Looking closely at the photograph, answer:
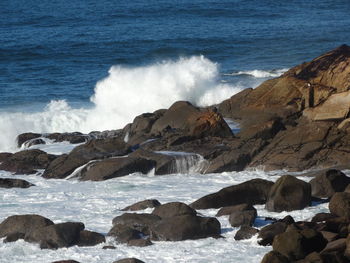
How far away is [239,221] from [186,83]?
15.4 m

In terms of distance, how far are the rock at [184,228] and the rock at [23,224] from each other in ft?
7.04

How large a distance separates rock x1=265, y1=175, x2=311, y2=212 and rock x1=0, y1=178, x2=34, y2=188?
658cm

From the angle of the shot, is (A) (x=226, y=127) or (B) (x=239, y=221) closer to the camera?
(B) (x=239, y=221)

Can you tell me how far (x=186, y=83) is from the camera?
1299 inches

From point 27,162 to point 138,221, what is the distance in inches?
302

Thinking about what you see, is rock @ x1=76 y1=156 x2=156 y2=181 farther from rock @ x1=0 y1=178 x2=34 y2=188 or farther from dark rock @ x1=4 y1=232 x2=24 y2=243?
dark rock @ x1=4 y1=232 x2=24 y2=243

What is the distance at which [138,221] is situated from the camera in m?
18.1

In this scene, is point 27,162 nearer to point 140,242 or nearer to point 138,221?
point 138,221

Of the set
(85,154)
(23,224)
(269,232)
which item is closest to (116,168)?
(85,154)

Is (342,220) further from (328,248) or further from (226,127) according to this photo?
(226,127)

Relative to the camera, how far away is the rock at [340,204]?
57.8 feet

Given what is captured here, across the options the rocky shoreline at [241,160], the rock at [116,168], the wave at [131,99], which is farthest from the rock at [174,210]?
the wave at [131,99]

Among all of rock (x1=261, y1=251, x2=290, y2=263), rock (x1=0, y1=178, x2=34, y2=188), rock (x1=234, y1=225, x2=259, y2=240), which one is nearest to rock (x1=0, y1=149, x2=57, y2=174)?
rock (x1=0, y1=178, x2=34, y2=188)

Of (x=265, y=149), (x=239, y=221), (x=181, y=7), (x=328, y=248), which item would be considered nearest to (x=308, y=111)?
(x=265, y=149)
